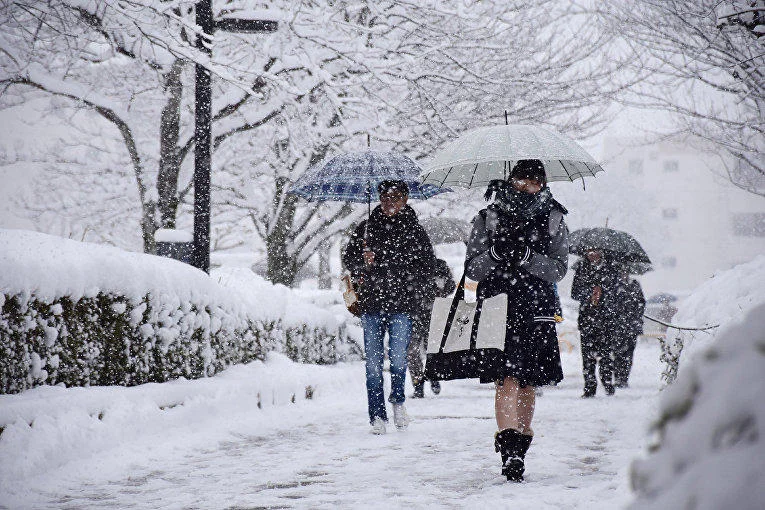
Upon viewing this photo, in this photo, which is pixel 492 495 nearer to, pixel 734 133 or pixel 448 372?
pixel 448 372

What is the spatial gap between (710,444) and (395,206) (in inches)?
226

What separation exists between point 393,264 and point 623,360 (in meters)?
5.93

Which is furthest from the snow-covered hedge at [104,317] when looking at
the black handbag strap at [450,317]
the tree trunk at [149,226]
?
the tree trunk at [149,226]

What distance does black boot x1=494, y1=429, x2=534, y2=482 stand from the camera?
14.0 feet

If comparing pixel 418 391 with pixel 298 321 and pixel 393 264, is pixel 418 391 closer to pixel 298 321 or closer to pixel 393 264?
pixel 298 321

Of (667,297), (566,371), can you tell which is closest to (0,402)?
(566,371)

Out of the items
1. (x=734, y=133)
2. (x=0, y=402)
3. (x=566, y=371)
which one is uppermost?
(x=734, y=133)

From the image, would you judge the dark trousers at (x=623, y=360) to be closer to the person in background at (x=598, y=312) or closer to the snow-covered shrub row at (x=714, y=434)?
the person in background at (x=598, y=312)

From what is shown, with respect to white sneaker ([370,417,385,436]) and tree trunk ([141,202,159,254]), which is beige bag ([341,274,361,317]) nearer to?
white sneaker ([370,417,385,436])

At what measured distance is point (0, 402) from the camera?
4.40 m

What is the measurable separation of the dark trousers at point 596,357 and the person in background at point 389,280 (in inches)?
174

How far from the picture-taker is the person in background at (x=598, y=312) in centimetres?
1030

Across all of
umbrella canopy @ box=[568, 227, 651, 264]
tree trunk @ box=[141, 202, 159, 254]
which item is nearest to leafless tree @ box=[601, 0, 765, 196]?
umbrella canopy @ box=[568, 227, 651, 264]

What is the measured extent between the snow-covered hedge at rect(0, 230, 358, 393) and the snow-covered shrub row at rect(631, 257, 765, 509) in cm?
445
